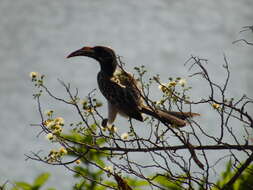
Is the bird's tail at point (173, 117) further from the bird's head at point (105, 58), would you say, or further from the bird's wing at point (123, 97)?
the bird's head at point (105, 58)

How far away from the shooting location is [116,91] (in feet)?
18.8

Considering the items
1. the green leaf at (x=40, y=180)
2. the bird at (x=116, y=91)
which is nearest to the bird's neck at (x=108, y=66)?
the bird at (x=116, y=91)

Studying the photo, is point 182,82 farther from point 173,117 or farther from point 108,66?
point 108,66

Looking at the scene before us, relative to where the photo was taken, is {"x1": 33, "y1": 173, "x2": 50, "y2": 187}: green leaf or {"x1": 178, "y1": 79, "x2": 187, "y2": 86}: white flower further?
{"x1": 33, "y1": 173, "x2": 50, "y2": 187}: green leaf

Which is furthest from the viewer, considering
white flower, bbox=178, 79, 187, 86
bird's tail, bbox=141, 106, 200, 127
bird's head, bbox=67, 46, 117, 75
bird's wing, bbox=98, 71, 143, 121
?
bird's head, bbox=67, 46, 117, 75

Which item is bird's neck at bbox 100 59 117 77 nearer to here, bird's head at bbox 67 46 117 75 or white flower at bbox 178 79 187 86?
bird's head at bbox 67 46 117 75

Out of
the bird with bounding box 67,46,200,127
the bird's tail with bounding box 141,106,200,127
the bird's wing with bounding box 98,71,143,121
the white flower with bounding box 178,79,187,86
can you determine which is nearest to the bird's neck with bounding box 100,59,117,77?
the bird with bounding box 67,46,200,127

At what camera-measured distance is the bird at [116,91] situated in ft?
16.1

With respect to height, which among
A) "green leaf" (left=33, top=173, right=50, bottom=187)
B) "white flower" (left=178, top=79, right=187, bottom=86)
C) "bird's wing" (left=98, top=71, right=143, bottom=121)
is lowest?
"green leaf" (left=33, top=173, right=50, bottom=187)

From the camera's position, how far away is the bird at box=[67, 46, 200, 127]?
4.91 metres

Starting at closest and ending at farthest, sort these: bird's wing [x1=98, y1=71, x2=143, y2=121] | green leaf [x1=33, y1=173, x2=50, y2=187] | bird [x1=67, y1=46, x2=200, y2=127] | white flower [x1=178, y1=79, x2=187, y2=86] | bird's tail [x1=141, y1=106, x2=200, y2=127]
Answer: white flower [x1=178, y1=79, x2=187, y2=86], bird's tail [x1=141, y1=106, x2=200, y2=127], bird [x1=67, y1=46, x2=200, y2=127], bird's wing [x1=98, y1=71, x2=143, y2=121], green leaf [x1=33, y1=173, x2=50, y2=187]

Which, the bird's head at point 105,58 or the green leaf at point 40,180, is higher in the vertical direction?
the bird's head at point 105,58

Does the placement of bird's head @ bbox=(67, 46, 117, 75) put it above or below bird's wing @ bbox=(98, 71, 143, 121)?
above

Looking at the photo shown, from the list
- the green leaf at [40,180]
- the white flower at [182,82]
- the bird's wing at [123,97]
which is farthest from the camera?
the green leaf at [40,180]
